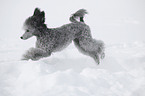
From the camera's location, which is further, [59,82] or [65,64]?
[65,64]

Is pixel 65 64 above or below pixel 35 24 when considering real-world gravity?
below

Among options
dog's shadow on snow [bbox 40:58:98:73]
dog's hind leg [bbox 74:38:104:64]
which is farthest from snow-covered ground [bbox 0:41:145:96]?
dog's hind leg [bbox 74:38:104:64]

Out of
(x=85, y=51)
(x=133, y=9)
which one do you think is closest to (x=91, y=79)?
(x=85, y=51)

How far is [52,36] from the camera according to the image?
261cm

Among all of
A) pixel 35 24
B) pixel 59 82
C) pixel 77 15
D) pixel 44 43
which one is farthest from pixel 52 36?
pixel 59 82

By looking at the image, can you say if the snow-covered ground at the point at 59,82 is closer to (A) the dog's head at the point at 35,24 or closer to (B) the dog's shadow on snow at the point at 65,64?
(B) the dog's shadow on snow at the point at 65,64

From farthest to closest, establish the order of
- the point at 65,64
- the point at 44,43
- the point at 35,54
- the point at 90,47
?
the point at 90,47
the point at 65,64
the point at 44,43
the point at 35,54

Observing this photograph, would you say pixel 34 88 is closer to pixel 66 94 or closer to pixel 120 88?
pixel 66 94

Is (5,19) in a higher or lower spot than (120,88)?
higher

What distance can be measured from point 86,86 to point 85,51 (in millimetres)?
1364

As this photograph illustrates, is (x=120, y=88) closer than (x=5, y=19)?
Yes

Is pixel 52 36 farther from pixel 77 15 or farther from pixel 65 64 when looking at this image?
pixel 77 15

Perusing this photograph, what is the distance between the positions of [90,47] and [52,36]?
0.93 meters

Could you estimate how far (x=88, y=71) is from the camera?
2.23 m
